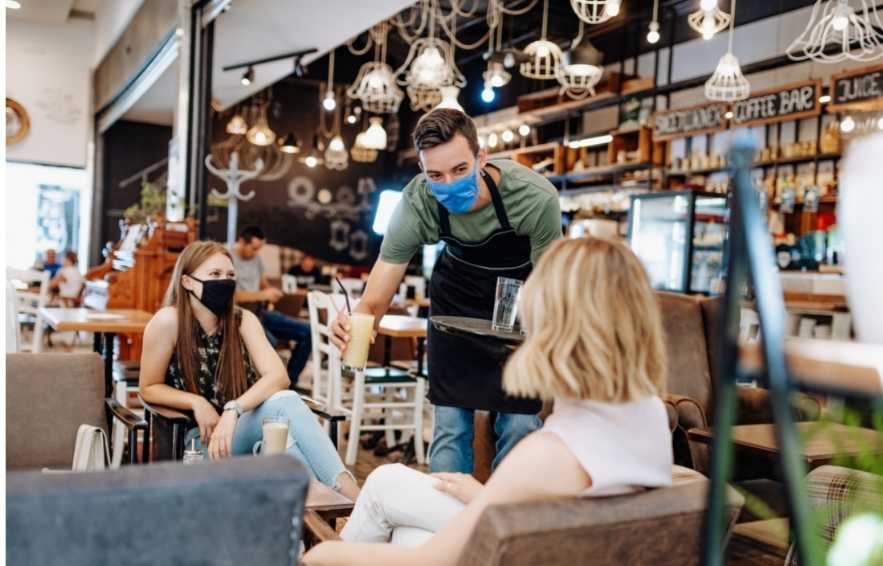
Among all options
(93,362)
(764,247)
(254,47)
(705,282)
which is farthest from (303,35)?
(764,247)

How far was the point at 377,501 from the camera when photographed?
1895mm

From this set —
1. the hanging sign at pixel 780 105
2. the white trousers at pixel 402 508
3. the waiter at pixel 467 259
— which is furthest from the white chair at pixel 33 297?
the hanging sign at pixel 780 105

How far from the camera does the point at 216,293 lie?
129 inches

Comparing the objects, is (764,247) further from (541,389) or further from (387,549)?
(387,549)

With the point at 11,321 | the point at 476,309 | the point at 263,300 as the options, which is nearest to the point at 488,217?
the point at 476,309

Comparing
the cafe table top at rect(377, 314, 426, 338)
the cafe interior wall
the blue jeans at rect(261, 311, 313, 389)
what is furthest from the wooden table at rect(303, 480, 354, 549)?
the cafe interior wall

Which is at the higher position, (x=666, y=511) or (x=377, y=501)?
(x=666, y=511)

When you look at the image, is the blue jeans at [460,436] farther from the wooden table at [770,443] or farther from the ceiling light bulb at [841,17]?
the ceiling light bulb at [841,17]

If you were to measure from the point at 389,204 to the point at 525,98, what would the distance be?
2839 mm

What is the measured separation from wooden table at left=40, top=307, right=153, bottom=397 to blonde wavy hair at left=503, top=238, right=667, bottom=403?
130 inches

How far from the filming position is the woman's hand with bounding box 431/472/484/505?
183cm

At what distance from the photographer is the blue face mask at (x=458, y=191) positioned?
8.68 ft

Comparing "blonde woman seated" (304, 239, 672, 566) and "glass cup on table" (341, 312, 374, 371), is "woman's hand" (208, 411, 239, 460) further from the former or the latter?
"blonde woman seated" (304, 239, 672, 566)

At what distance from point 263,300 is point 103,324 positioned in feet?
10.5
